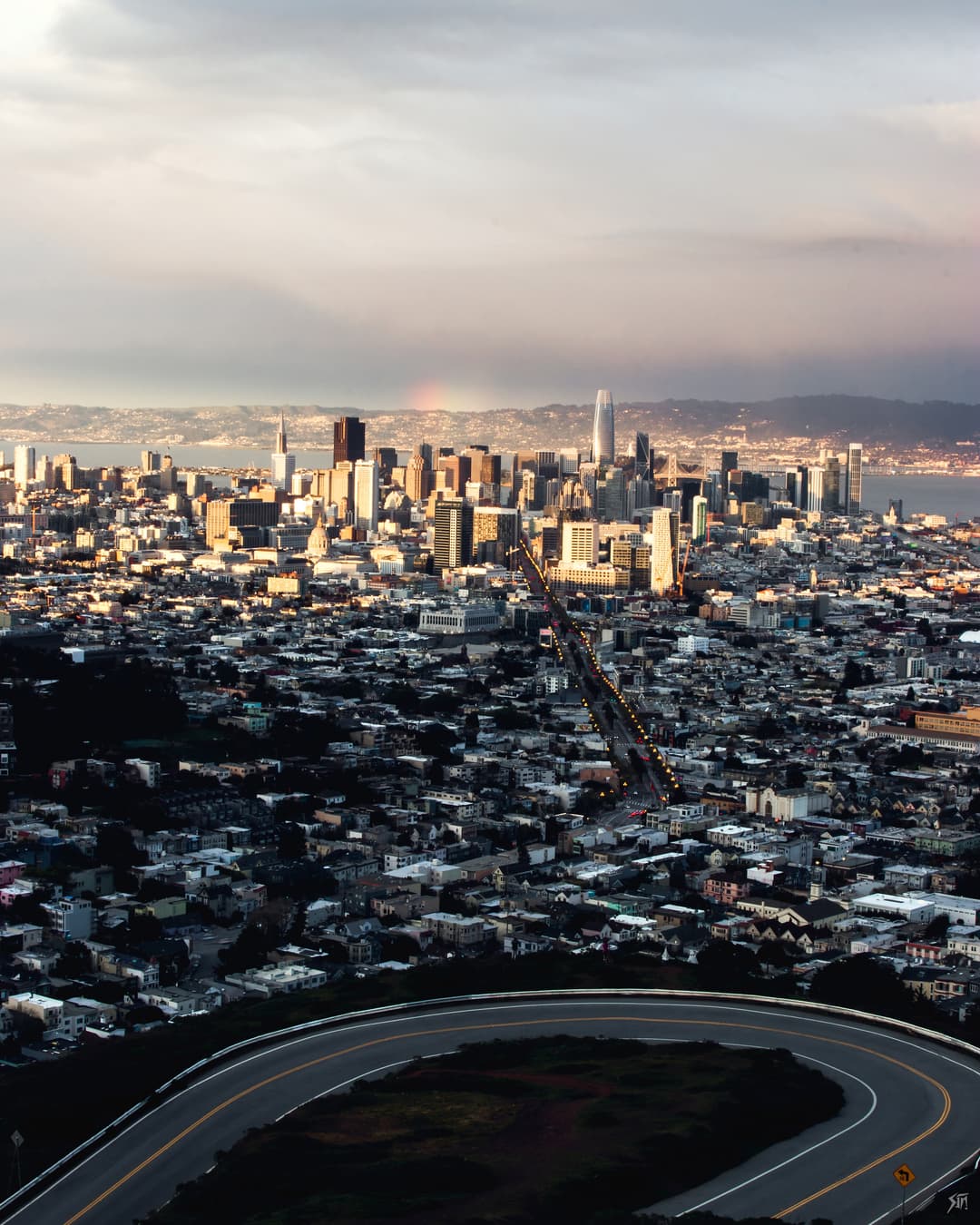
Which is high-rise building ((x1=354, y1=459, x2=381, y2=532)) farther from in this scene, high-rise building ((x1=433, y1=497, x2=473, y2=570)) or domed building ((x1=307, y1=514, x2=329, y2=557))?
high-rise building ((x1=433, y1=497, x2=473, y2=570))

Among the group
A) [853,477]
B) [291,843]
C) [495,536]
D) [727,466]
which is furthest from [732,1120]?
[853,477]

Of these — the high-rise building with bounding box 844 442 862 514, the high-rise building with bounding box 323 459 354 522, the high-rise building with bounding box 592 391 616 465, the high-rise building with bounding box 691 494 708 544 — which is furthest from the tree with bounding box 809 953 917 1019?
the high-rise building with bounding box 592 391 616 465

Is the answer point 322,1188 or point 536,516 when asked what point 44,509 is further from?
point 322,1188

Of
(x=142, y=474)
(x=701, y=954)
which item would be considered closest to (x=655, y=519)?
(x=142, y=474)

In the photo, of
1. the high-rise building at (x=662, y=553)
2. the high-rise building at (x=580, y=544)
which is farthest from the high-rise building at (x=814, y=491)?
the high-rise building at (x=662, y=553)

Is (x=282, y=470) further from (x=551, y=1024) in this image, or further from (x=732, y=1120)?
(x=732, y=1120)

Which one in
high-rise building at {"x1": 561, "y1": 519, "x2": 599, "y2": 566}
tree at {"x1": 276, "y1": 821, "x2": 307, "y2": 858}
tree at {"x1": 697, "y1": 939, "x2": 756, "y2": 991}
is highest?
high-rise building at {"x1": 561, "y1": 519, "x2": 599, "y2": 566}
